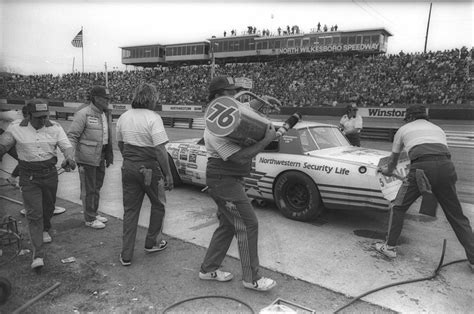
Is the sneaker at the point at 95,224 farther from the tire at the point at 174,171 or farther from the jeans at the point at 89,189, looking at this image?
the tire at the point at 174,171

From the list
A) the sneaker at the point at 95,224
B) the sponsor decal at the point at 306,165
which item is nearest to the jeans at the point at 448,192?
the sponsor decal at the point at 306,165

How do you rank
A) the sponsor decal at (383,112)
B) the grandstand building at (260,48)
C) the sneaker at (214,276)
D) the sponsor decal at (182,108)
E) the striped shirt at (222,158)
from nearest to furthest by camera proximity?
the striped shirt at (222,158) < the sneaker at (214,276) < the sponsor decal at (383,112) < the sponsor decal at (182,108) < the grandstand building at (260,48)

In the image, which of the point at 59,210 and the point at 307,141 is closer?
the point at 307,141

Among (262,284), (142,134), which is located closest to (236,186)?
(262,284)

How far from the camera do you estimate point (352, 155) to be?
4598mm

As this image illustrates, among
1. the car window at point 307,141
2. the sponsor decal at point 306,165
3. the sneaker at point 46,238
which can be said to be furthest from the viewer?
the car window at point 307,141

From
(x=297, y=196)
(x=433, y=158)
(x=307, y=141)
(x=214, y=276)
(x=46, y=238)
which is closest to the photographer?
(x=214, y=276)

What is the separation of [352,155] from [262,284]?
2382 millimetres

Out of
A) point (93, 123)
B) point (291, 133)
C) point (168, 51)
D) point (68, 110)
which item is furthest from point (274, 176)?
point (168, 51)

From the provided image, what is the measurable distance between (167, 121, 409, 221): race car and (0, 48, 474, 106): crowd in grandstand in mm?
10194

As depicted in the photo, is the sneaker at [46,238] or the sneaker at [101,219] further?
the sneaker at [101,219]

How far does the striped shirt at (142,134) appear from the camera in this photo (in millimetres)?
3404

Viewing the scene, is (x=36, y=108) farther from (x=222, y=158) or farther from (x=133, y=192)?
(x=222, y=158)

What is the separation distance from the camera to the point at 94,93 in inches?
171
